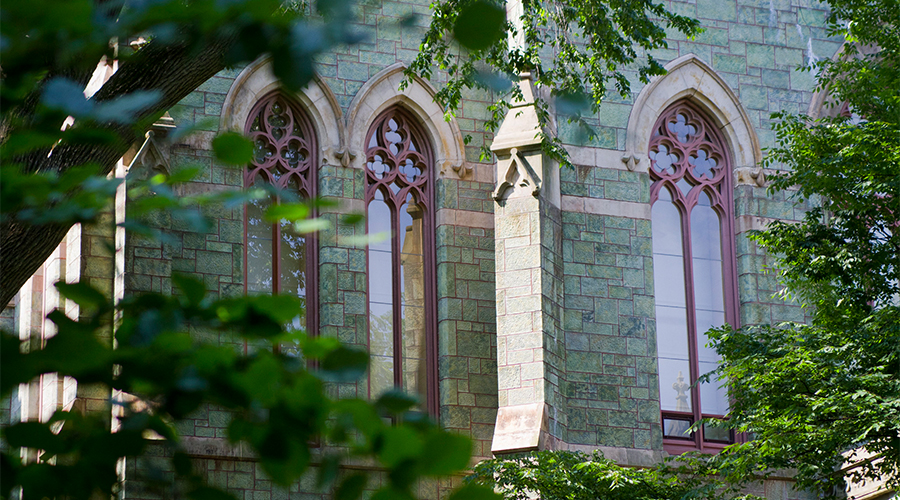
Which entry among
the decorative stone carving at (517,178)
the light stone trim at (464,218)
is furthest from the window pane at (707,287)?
the decorative stone carving at (517,178)

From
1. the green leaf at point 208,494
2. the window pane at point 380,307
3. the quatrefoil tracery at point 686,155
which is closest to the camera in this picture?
the green leaf at point 208,494

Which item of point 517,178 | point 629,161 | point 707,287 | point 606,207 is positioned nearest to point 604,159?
point 629,161

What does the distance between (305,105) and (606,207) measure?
3485 mm

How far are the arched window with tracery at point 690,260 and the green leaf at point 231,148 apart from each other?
1234 cm

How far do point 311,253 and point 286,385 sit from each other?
1163 cm

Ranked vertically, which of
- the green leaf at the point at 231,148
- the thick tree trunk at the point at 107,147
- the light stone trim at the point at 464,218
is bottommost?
the green leaf at the point at 231,148

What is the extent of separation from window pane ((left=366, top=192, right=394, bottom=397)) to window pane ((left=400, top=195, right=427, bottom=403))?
149mm

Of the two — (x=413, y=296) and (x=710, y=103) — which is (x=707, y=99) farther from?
(x=413, y=296)

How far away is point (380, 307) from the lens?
45.5 ft

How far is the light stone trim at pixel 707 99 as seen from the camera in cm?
1488

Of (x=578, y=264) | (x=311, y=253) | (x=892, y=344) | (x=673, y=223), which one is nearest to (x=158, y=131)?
(x=311, y=253)

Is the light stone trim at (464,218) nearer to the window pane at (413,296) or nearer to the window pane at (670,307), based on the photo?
the window pane at (413,296)

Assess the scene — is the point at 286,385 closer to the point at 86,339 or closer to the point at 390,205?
the point at 86,339

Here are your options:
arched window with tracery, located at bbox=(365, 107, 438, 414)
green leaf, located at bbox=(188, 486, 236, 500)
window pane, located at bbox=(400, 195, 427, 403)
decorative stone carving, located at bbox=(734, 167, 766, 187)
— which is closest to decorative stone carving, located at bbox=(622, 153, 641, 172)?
decorative stone carving, located at bbox=(734, 167, 766, 187)
